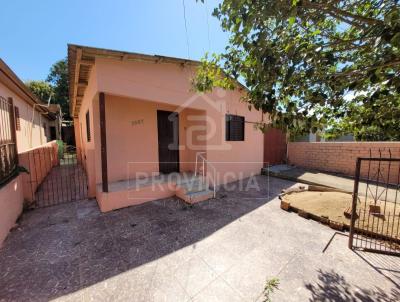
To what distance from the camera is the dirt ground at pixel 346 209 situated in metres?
3.54

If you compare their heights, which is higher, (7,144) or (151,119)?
(151,119)

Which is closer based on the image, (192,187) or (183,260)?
(183,260)

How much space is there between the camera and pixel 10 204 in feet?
11.9

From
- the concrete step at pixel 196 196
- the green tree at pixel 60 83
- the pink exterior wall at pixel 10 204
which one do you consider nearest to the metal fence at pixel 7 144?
the pink exterior wall at pixel 10 204

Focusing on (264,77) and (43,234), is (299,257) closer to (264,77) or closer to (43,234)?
(264,77)

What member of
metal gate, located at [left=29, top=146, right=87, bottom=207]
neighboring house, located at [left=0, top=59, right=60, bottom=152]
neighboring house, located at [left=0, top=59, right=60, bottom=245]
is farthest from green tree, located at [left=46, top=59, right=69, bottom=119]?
neighboring house, located at [left=0, top=59, right=60, bottom=245]

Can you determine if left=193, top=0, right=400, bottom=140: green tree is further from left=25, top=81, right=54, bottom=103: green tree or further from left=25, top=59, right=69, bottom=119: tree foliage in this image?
left=25, top=81, right=54, bottom=103: green tree

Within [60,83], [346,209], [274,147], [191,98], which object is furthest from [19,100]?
[60,83]

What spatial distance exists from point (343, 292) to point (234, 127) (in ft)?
19.2

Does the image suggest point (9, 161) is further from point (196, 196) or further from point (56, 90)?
point (56, 90)

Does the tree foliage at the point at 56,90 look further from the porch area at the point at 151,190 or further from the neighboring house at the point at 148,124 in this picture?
the porch area at the point at 151,190

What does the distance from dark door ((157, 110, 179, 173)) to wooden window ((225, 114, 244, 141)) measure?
1.98 metres

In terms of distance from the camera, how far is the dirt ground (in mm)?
3539

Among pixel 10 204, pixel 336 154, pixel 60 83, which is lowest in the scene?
pixel 10 204
